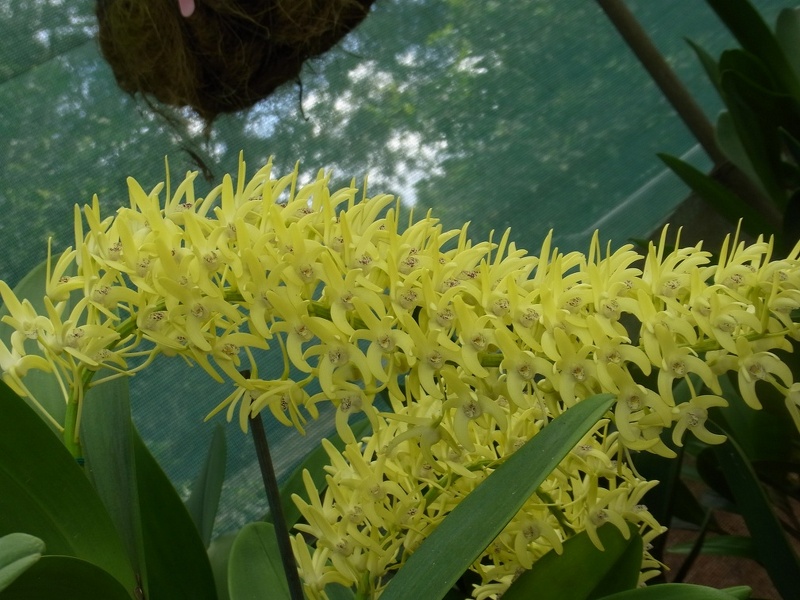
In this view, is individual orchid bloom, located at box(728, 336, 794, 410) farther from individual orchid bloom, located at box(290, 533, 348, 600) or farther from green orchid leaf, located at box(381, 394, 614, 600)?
individual orchid bloom, located at box(290, 533, 348, 600)

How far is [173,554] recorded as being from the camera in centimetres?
60

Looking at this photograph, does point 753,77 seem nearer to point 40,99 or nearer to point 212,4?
point 212,4

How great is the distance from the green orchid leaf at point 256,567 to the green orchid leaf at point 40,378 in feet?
0.46

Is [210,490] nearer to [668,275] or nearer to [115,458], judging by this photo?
[115,458]

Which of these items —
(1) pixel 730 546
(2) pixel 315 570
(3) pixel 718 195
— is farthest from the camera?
(3) pixel 718 195

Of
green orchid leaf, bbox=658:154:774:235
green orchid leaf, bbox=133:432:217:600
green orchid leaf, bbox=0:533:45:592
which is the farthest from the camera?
green orchid leaf, bbox=658:154:774:235

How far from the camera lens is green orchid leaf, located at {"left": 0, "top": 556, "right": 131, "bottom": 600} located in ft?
1.15

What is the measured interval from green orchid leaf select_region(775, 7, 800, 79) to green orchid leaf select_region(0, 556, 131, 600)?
114 cm

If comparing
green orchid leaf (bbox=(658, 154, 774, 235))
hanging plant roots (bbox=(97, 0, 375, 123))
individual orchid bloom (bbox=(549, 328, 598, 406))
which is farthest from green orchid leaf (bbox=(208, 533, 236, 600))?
green orchid leaf (bbox=(658, 154, 774, 235))

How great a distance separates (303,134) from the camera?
121 cm

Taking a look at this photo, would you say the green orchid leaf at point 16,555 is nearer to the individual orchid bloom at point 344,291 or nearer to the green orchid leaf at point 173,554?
the individual orchid bloom at point 344,291

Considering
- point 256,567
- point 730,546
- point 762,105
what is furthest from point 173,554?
point 762,105

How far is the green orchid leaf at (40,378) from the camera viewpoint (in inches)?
22.1

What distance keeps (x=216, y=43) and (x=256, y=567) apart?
57 cm
